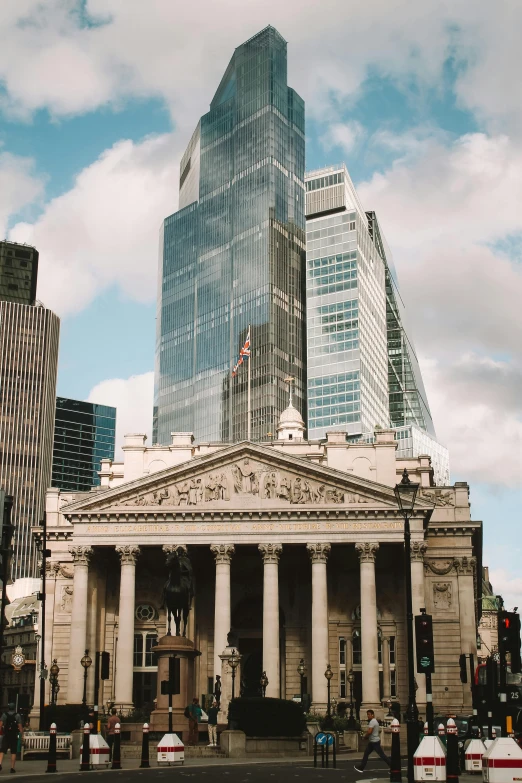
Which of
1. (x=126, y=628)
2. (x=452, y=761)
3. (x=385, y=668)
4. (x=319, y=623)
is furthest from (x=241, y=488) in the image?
(x=452, y=761)

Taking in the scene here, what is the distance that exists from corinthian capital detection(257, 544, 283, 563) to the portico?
0.23ft

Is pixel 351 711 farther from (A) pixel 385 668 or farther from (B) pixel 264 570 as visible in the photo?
(B) pixel 264 570

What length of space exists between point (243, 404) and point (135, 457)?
9881 centimetres

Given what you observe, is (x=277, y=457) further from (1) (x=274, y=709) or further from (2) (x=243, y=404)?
(2) (x=243, y=404)

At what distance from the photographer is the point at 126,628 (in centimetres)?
7494

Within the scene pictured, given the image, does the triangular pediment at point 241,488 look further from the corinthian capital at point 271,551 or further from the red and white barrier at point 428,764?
Result: the red and white barrier at point 428,764

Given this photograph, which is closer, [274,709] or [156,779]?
[156,779]

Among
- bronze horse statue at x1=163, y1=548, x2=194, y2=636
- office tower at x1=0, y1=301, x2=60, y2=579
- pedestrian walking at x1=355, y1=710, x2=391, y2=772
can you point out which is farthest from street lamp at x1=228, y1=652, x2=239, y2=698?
office tower at x1=0, y1=301, x2=60, y2=579

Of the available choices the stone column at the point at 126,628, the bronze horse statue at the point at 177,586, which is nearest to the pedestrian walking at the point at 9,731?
the bronze horse statue at the point at 177,586

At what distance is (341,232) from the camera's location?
192375 mm

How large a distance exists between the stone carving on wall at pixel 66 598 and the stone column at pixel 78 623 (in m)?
8.23

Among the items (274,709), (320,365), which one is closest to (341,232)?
(320,365)

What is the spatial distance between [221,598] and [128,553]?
287 inches

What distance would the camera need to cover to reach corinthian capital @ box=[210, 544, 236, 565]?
76.1 metres
